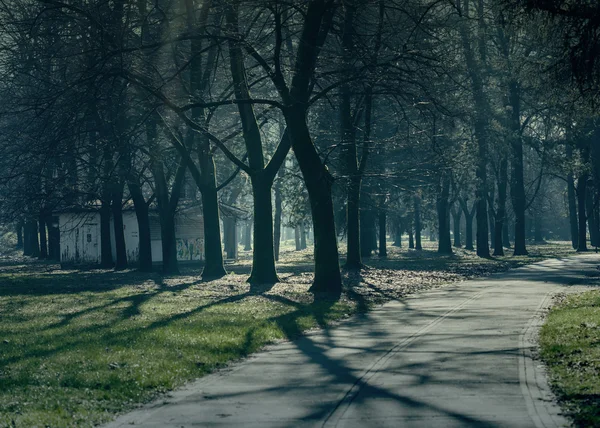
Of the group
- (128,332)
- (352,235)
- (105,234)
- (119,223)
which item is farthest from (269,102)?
(105,234)

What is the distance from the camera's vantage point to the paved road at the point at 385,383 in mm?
8250

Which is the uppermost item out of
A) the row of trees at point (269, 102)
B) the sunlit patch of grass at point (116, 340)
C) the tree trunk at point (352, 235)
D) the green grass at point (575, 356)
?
the row of trees at point (269, 102)

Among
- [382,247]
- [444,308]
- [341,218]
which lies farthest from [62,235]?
[444,308]

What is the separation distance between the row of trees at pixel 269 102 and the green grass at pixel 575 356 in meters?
4.22

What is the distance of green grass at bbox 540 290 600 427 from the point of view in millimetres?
8609

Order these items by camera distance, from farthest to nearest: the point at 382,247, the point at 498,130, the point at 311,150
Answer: the point at 382,247, the point at 498,130, the point at 311,150

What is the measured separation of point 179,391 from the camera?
9961 millimetres

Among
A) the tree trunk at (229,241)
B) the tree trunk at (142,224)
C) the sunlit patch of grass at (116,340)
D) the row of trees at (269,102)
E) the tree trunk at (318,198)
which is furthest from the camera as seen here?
the tree trunk at (229,241)

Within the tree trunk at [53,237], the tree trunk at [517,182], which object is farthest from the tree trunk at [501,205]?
the tree trunk at [53,237]

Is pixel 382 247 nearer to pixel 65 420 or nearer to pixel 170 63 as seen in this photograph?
pixel 170 63

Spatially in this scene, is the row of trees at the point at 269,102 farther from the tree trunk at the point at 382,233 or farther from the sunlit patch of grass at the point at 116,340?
the sunlit patch of grass at the point at 116,340

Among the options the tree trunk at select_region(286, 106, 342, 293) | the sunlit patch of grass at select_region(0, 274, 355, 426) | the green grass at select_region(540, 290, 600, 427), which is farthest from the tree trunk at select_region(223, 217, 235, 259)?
the green grass at select_region(540, 290, 600, 427)

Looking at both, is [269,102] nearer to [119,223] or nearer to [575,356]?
[575,356]

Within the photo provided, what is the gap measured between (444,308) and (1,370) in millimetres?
10660
